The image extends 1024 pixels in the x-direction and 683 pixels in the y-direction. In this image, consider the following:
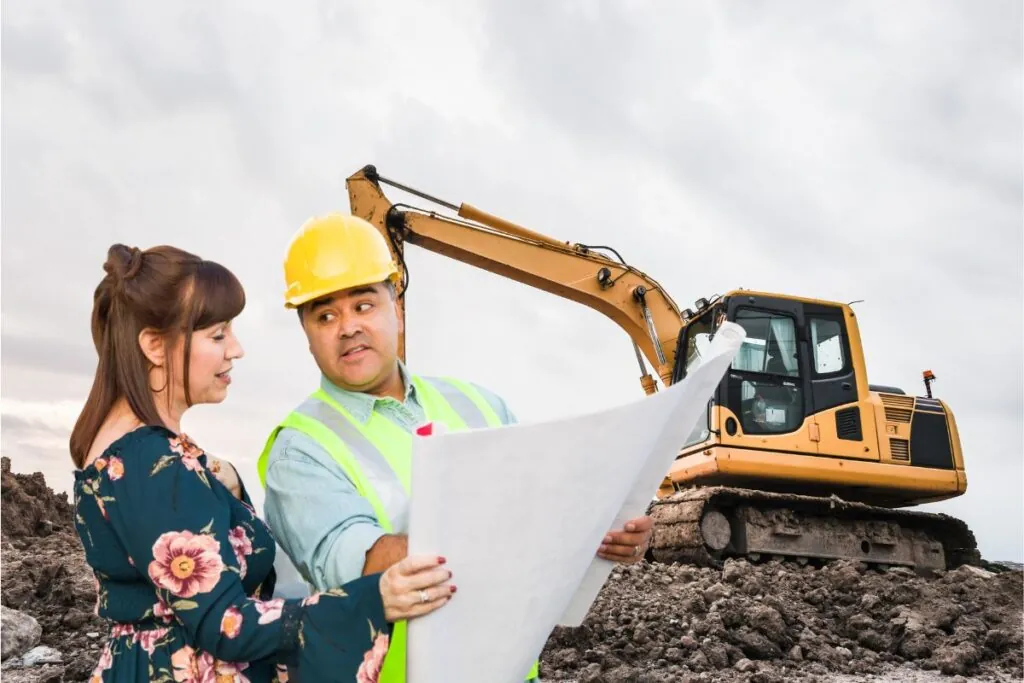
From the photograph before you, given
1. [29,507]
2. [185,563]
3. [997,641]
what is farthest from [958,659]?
[29,507]

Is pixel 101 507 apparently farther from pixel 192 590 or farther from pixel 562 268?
pixel 562 268

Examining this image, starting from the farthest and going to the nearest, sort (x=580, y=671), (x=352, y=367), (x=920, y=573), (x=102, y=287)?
(x=920, y=573) < (x=580, y=671) < (x=352, y=367) < (x=102, y=287)

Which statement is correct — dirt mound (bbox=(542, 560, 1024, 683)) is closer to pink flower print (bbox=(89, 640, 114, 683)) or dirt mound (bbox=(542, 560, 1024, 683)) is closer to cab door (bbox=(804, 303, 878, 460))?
cab door (bbox=(804, 303, 878, 460))

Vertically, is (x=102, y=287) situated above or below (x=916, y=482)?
below

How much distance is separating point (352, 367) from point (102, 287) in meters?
0.46

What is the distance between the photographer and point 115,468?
151 cm

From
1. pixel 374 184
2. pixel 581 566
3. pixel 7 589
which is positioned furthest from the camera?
pixel 374 184

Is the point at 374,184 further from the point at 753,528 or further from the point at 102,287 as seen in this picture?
the point at 102,287

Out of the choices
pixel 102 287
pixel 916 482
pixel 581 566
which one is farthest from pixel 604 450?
pixel 916 482

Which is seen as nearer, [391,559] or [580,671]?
[391,559]

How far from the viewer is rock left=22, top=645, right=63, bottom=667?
595 centimetres

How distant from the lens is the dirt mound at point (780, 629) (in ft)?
18.6

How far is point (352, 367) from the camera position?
179 centimetres

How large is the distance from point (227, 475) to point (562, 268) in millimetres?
9203
